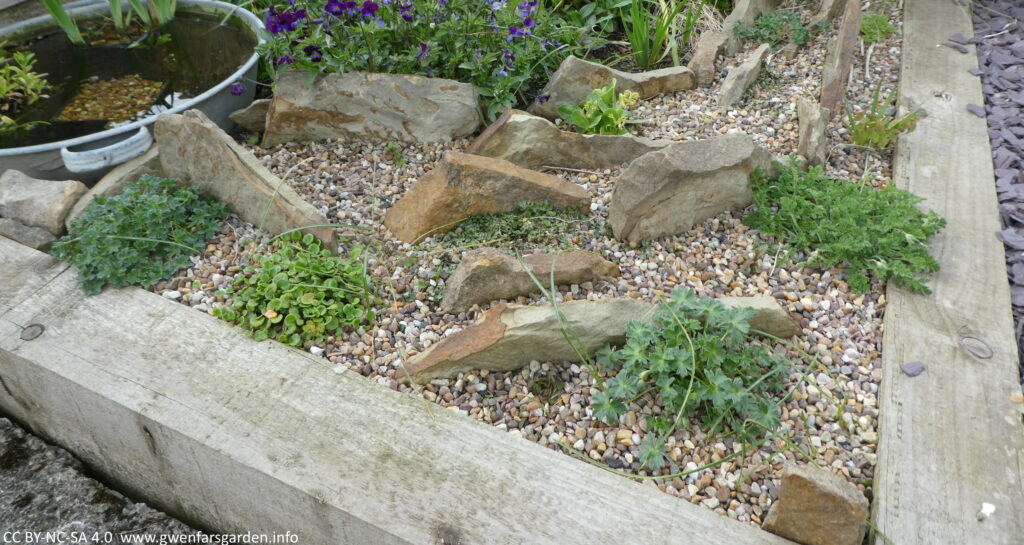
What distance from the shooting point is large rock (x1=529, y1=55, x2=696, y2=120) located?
315 centimetres

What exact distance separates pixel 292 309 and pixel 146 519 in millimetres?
794

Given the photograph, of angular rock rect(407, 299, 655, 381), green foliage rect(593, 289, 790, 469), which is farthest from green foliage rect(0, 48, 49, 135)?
green foliage rect(593, 289, 790, 469)

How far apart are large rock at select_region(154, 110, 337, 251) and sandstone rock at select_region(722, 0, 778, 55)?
7.71 feet

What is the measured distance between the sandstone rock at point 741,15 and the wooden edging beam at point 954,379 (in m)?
0.98

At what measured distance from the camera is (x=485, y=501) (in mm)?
1736

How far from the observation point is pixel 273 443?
6.13 feet

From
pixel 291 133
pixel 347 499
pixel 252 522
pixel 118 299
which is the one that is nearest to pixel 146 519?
pixel 252 522

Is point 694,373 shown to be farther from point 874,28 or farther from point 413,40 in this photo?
point 874,28

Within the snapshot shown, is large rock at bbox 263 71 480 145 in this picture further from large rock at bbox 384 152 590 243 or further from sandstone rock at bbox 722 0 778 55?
sandstone rock at bbox 722 0 778 55

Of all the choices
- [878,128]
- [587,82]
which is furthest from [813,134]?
[587,82]

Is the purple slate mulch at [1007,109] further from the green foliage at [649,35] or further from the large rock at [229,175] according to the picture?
the large rock at [229,175]

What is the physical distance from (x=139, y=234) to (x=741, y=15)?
10.1 ft

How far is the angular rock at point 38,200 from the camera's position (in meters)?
2.53

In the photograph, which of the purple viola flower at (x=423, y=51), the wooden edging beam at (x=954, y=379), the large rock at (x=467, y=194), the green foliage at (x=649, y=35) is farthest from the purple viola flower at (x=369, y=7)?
the wooden edging beam at (x=954, y=379)
